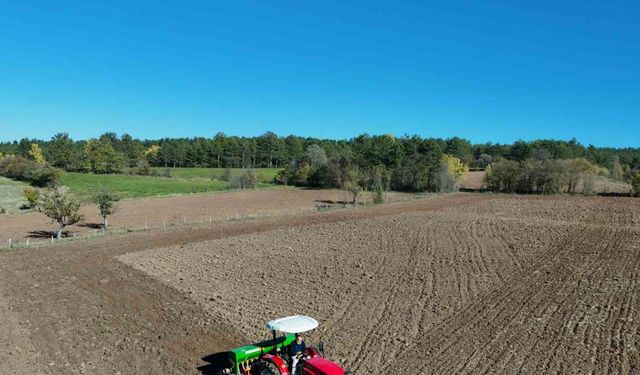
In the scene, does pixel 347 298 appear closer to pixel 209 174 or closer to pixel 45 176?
pixel 45 176

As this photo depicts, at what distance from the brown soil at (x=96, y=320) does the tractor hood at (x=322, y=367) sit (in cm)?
369

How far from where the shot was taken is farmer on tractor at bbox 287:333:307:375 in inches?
439

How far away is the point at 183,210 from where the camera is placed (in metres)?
54.8

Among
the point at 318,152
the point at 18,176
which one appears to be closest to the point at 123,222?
the point at 318,152

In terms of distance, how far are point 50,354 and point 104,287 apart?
273 inches

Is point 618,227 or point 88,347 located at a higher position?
point 618,227

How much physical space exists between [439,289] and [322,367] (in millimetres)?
10440

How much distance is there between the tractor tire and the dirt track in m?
2.40

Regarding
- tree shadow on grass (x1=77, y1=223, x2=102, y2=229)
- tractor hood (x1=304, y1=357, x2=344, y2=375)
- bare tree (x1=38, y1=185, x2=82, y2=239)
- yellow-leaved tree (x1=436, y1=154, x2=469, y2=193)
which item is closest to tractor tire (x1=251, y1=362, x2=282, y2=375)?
tractor hood (x1=304, y1=357, x2=344, y2=375)

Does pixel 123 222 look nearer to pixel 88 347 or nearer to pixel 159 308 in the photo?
pixel 159 308

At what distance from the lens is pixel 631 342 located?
553 inches

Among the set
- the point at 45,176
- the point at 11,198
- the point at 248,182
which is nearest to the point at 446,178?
the point at 248,182

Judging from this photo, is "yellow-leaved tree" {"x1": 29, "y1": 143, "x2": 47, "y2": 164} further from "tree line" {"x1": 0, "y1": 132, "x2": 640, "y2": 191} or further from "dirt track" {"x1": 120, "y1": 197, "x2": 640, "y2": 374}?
"dirt track" {"x1": 120, "y1": 197, "x2": 640, "y2": 374}

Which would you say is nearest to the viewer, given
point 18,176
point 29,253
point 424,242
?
point 29,253
